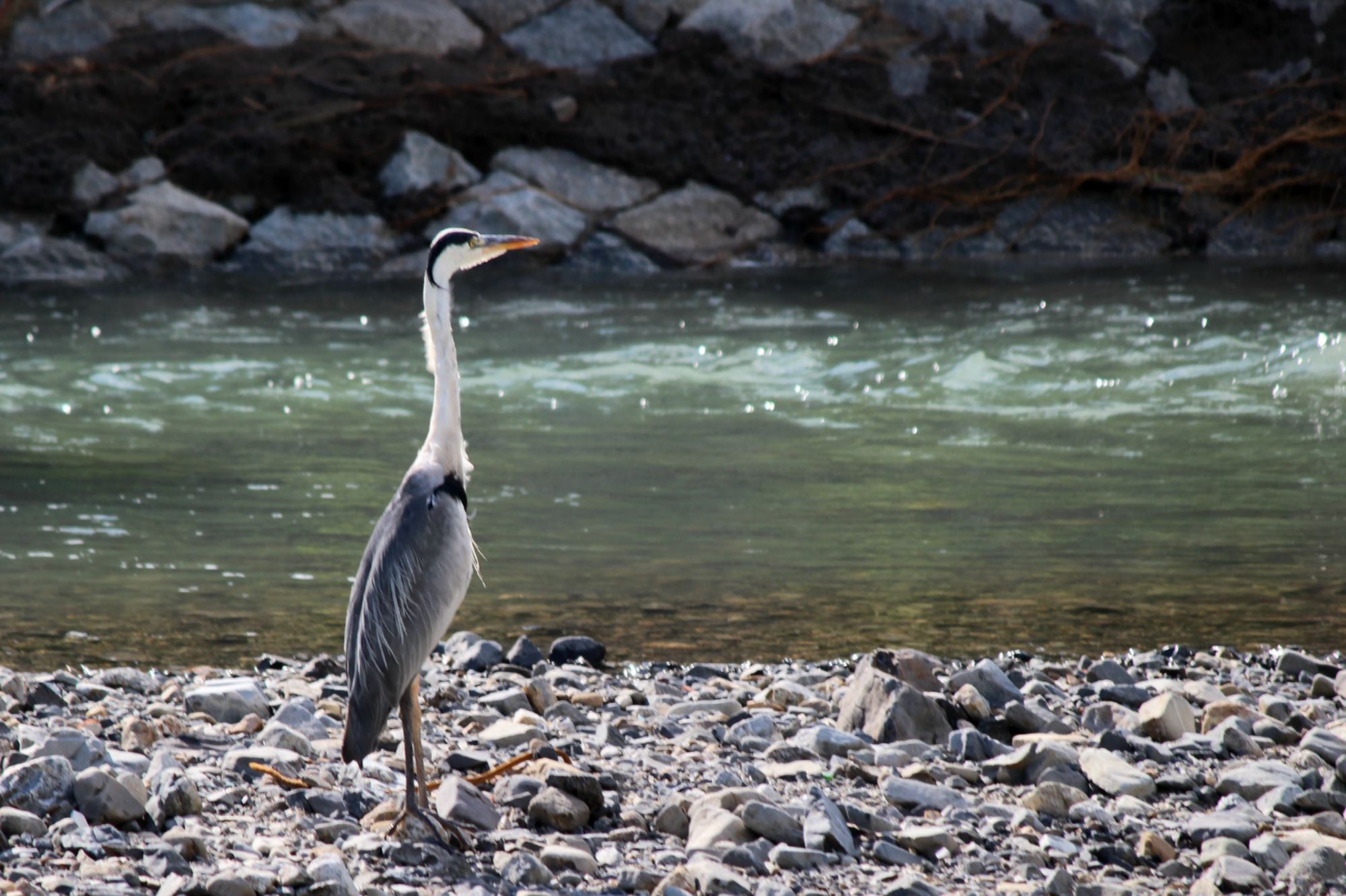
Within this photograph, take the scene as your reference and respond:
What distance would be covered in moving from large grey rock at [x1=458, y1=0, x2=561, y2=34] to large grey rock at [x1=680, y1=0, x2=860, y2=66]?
5.40 ft

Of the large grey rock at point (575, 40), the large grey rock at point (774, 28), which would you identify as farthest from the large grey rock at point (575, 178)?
the large grey rock at point (774, 28)

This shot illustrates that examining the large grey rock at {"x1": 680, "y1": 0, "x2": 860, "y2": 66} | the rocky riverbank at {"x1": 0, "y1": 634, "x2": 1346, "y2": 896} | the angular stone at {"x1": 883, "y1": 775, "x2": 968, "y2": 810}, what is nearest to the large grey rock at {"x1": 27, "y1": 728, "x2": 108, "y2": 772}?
the rocky riverbank at {"x1": 0, "y1": 634, "x2": 1346, "y2": 896}

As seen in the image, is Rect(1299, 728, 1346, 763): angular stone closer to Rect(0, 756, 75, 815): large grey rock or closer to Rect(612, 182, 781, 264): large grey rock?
Rect(0, 756, 75, 815): large grey rock

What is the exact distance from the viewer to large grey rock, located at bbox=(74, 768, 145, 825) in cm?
285

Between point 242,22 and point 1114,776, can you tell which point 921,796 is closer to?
point 1114,776

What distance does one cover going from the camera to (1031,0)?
614 inches

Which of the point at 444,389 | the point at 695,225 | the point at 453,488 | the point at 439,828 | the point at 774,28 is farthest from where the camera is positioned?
the point at 774,28

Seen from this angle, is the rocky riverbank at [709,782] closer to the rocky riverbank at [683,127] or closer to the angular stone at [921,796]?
the angular stone at [921,796]

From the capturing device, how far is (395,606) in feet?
10.2

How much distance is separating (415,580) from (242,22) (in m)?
13.2

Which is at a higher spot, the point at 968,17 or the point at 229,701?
the point at 968,17

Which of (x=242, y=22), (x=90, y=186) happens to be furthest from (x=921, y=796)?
(x=242, y=22)

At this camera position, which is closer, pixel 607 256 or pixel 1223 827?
pixel 1223 827

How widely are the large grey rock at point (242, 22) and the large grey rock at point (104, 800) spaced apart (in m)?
13.2
